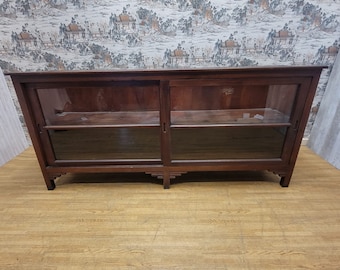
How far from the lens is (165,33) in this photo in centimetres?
180

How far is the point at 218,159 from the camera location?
1475 millimetres

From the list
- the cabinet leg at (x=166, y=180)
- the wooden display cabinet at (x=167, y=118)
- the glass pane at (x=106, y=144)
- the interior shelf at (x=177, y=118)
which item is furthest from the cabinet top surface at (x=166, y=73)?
the cabinet leg at (x=166, y=180)

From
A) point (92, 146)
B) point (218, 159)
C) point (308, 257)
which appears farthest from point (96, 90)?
point (308, 257)

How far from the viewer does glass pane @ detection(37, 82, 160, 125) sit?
1.30 m

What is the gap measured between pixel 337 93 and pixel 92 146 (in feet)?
7.16

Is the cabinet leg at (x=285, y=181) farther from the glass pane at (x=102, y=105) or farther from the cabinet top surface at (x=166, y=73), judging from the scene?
the glass pane at (x=102, y=105)

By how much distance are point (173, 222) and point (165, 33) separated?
161 cm

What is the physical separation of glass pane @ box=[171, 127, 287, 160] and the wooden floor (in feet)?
0.85

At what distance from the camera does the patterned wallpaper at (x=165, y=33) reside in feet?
5.59

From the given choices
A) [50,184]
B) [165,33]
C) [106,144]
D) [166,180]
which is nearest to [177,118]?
[166,180]

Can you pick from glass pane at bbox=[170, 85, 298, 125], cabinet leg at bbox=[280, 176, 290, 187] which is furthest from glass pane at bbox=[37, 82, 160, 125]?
cabinet leg at bbox=[280, 176, 290, 187]

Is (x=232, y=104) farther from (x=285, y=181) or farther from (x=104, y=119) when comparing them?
(x=104, y=119)

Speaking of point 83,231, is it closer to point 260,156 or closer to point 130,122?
point 130,122

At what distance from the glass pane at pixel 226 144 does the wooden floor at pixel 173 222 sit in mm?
258
